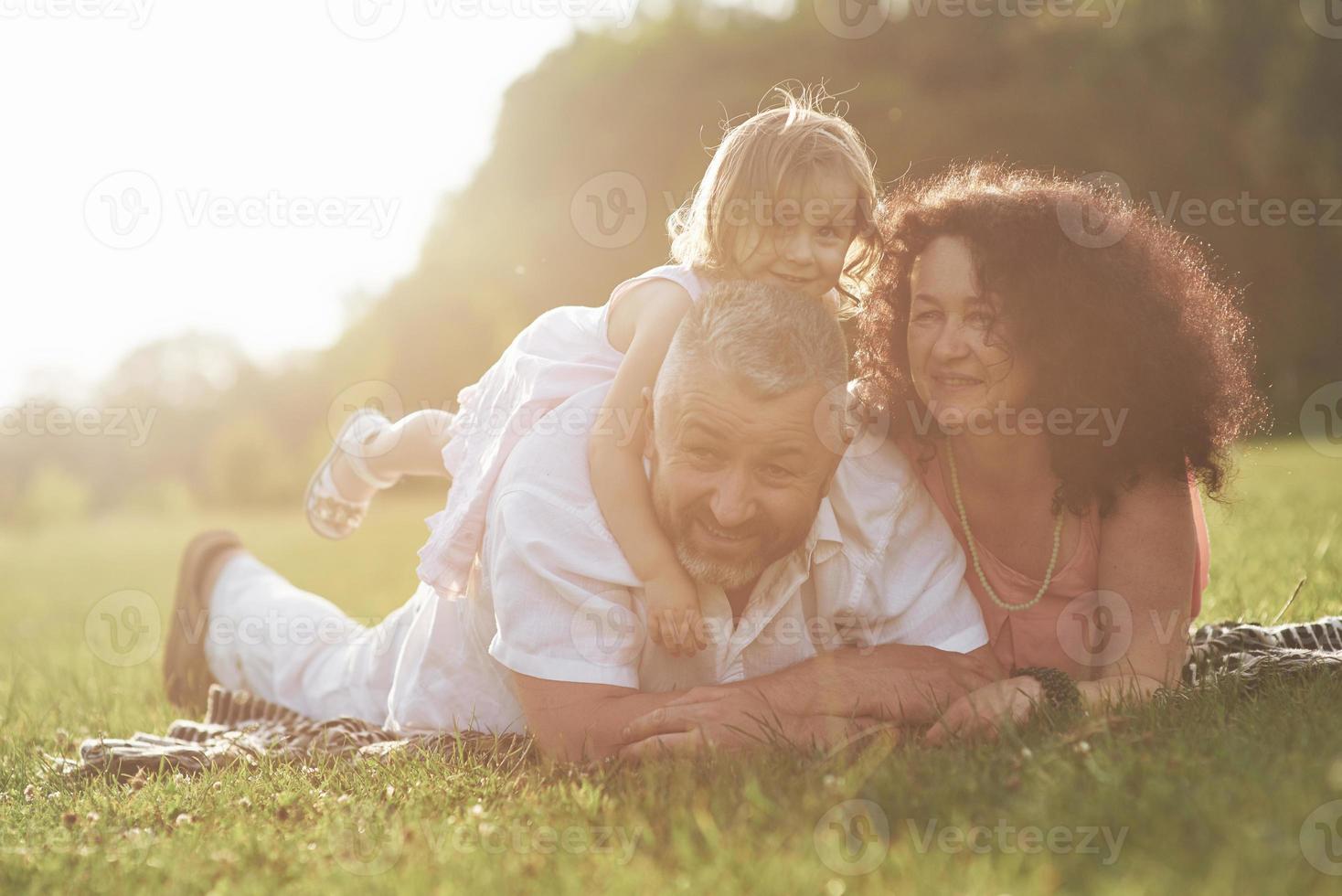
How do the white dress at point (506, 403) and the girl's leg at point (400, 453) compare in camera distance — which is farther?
the girl's leg at point (400, 453)

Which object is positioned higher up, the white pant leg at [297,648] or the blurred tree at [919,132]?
the blurred tree at [919,132]

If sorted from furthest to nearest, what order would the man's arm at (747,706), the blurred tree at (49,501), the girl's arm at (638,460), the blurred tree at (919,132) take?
the blurred tree at (49,501) < the blurred tree at (919,132) < the girl's arm at (638,460) < the man's arm at (747,706)

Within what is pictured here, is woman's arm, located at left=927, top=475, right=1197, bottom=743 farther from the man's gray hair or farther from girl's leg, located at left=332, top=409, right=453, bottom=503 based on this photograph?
girl's leg, located at left=332, top=409, right=453, bottom=503

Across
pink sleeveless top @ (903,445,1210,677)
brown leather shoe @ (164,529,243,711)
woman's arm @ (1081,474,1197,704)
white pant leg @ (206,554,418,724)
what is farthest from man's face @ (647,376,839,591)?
brown leather shoe @ (164,529,243,711)

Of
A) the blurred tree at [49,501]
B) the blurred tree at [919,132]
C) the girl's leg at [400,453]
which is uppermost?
the blurred tree at [919,132]

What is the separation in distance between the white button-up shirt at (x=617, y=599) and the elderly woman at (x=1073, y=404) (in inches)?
10.1

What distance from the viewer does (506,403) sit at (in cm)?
400

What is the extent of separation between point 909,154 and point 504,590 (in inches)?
784

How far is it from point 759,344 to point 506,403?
116cm

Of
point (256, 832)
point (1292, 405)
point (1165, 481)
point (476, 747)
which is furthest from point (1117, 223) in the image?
point (1292, 405)

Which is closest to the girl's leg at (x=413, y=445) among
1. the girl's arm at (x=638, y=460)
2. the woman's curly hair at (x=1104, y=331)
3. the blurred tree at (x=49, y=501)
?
the girl's arm at (x=638, y=460)

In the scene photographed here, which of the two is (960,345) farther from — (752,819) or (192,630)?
(192,630)

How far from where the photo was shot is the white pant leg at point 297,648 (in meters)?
4.59

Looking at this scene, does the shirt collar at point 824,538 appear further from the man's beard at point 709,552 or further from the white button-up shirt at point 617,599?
the man's beard at point 709,552
